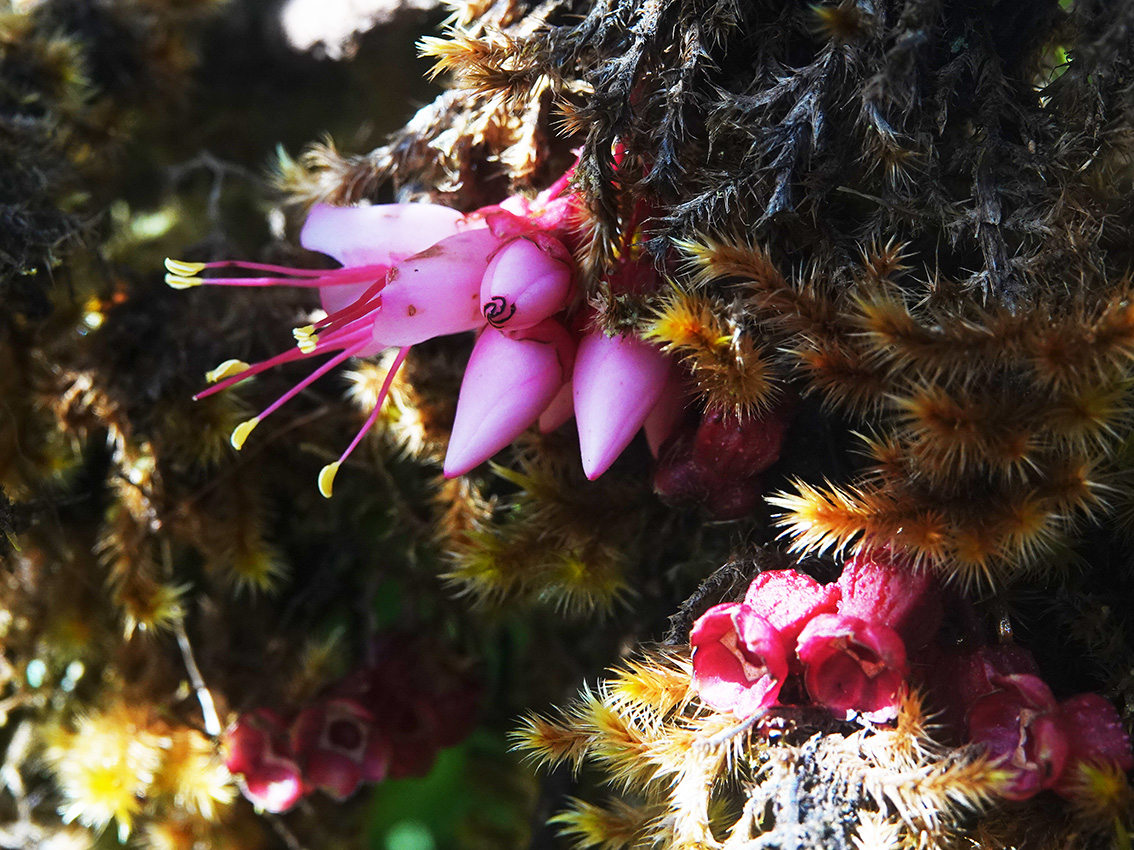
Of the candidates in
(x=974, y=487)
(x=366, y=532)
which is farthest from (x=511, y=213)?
(x=366, y=532)

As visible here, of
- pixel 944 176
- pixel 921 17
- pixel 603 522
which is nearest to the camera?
pixel 921 17

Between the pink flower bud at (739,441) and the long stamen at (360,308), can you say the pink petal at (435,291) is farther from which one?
the pink flower bud at (739,441)

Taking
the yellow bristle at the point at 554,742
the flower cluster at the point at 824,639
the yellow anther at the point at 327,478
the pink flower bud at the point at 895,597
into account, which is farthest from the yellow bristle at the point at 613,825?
the yellow anther at the point at 327,478

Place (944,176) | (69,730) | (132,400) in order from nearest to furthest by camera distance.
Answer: (944,176) → (132,400) → (69,730)

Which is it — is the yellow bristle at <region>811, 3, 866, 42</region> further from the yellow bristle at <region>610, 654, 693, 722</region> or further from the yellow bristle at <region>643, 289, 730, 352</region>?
the yellow bristle at <region>610, 654, 693, 722</region>

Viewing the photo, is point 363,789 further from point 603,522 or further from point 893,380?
point 893,380

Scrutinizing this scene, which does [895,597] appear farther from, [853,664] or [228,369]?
[228,369]

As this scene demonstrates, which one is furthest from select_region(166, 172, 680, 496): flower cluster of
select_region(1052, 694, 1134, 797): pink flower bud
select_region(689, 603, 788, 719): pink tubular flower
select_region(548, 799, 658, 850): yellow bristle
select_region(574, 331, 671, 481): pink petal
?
select_region(1052, 694, 1134, 797): pink flower bud
